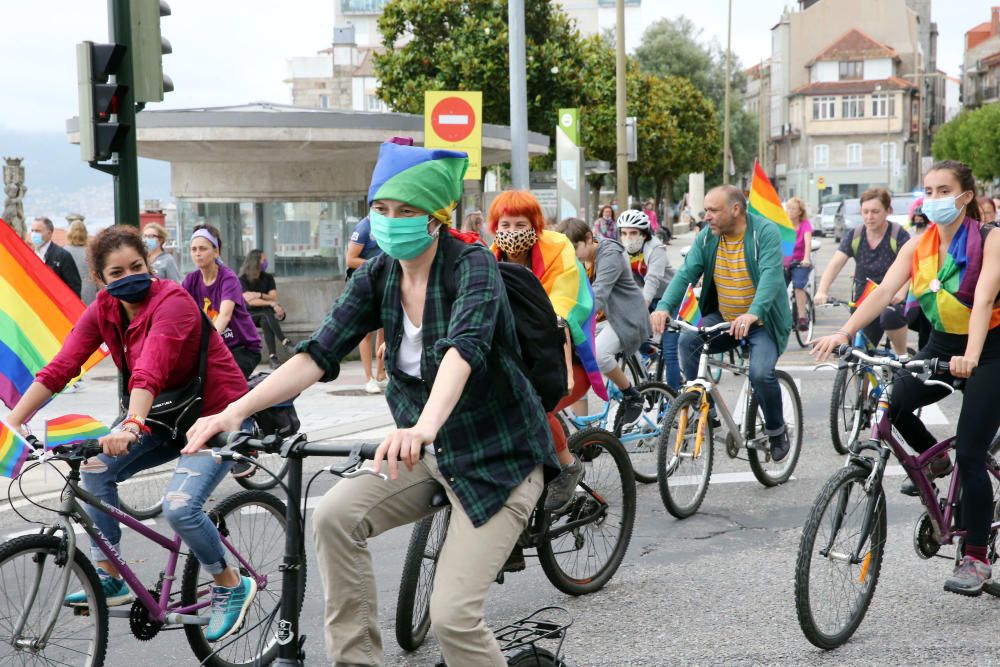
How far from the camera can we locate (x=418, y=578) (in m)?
4.60

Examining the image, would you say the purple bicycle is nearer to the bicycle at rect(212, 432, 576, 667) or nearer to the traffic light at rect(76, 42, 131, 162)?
the bicycle at rect(212, 432, 576, 667)

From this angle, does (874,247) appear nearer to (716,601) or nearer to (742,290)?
(742,290)

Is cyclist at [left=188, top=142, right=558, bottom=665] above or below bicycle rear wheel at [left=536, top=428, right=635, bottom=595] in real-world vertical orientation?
above

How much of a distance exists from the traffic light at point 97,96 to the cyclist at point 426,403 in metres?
5.56

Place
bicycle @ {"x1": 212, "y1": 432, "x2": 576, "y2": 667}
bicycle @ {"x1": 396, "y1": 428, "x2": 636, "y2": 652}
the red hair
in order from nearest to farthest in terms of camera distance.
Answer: bicycle @ {"x1": 212, "y1": 432, "x2": 576, "y2": 667}, bicycle @ {"x1": 396, "y1": 428, "x2": 636, "y2": 652}, the red hair

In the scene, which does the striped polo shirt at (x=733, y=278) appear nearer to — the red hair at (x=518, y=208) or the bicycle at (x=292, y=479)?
the red hair at (x=518, y=208)

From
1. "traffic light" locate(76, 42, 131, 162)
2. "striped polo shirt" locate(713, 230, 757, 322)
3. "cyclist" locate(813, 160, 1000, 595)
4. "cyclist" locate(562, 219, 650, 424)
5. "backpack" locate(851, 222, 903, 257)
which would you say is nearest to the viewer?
"cyclist" locate(813, 160, 1000, 595)

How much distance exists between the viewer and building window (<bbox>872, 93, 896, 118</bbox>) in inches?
3856

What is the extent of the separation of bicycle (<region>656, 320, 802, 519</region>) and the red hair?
1.52m

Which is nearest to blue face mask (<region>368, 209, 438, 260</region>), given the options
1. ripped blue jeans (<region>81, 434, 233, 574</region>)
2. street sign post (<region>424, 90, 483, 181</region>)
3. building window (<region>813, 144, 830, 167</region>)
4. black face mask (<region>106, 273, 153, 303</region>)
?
ripped blue jeans (<region>81, 434, 233, 574</region>)

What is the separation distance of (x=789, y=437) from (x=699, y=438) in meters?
1.14

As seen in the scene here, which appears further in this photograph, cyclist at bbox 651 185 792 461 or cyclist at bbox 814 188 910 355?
cyclist at bbox 814 188 910 355

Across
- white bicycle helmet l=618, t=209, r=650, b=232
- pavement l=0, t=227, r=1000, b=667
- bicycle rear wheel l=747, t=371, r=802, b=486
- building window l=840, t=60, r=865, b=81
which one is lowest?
pavement l=0, t=227, r=1000, b=667

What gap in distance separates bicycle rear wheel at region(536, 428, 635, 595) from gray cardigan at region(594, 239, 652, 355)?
2.32 meters
